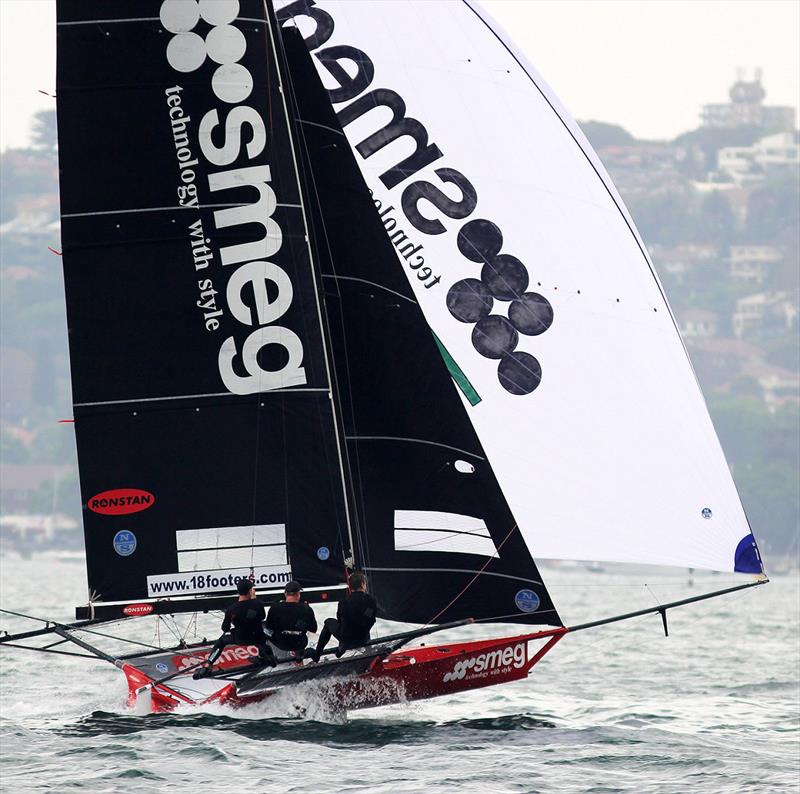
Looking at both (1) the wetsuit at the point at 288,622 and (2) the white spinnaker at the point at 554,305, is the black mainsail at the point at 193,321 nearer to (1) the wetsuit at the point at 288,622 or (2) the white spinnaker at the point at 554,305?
(1) the wetsuit at the point at 288,622

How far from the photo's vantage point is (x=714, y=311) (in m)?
133

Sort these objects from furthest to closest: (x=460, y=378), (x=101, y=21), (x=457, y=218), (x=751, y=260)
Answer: (x=751, y=260) < (x=457, y=218) < (x=460, y=378) < (x=101, y=21)

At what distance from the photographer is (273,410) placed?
12.1 metres

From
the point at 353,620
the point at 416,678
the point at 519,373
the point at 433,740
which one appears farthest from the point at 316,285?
the point at 433,740

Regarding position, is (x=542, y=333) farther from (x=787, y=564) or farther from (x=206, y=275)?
(x=787, y=564)

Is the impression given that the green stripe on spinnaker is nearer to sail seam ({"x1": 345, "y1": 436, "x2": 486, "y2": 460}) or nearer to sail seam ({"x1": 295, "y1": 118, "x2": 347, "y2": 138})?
sail seam ({"x1": 345, "y1": 436, "x2": 486, "y2": 460})

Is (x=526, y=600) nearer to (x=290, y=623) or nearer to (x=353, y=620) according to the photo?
(x=353, y=620)

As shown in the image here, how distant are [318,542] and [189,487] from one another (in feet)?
2.98

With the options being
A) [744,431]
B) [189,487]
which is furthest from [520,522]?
[744,431]

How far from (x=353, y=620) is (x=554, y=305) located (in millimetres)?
2942

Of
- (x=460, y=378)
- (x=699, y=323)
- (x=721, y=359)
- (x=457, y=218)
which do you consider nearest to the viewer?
(x=460, y=378)

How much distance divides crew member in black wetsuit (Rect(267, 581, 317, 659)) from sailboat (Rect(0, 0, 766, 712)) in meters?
0.13

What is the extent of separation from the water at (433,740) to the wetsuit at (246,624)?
1.27ft

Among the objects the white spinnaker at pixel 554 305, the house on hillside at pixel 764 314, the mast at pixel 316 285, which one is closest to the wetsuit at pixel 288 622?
the mast at pixel 316 285
